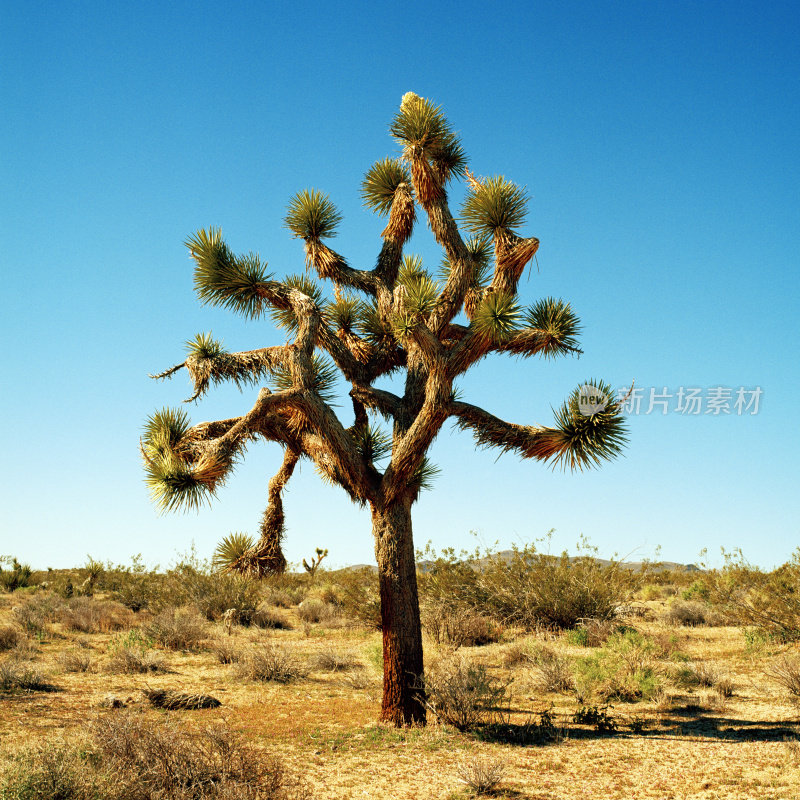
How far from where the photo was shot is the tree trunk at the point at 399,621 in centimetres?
819

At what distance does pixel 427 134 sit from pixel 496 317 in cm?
292

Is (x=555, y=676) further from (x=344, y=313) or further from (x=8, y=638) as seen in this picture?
(x=8, y=638)

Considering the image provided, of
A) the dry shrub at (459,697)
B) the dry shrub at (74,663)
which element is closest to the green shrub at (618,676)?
the dry shrub at (459,697)

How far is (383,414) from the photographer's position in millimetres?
9055

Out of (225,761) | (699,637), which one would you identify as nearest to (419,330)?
(225,761)

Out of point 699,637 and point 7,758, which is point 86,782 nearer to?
point 7,758

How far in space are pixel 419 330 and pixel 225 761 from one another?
4734 mm

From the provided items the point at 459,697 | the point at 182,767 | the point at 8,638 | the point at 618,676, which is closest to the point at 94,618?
the point at 8,638

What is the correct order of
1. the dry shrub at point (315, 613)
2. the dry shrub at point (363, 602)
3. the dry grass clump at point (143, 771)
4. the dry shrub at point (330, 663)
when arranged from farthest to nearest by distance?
the dry shrub at point (315, 613) < the dry shrub at point (363, 602) < the dry shrub at point (330, 663) < the dry grass clump at point (143, 771)

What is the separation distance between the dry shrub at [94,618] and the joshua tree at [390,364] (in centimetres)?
1077

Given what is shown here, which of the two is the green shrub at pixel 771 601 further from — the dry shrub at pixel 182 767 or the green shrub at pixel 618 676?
the dry shrub at pixel 182 767

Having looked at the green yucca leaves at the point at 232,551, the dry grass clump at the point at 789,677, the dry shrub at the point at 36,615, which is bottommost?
the dry grass clump at the point at 789,677

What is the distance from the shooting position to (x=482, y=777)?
6.10 meters

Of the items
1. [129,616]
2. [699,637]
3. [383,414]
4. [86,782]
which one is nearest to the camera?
[86,782]
